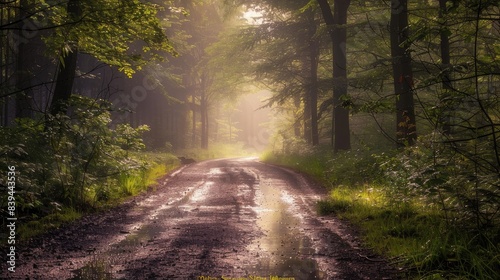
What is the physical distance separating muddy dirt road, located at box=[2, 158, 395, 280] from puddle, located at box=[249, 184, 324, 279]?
0.01 m

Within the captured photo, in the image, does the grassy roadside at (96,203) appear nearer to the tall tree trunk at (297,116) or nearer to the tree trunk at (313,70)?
the tree trunk at (313,70)

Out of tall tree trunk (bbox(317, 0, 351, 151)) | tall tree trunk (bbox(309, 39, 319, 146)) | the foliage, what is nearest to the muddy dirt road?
the foliage

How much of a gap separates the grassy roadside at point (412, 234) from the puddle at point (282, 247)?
3.50ft

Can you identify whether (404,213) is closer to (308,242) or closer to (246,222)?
(308,242)

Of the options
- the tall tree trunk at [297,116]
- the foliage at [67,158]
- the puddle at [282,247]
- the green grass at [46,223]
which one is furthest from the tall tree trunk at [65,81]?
the tall tree trunk at [297,116]

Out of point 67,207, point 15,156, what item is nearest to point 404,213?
point 67,207

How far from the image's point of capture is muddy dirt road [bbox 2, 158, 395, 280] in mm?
5367

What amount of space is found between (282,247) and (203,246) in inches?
49.8

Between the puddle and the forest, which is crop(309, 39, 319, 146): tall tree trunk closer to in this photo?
the forest

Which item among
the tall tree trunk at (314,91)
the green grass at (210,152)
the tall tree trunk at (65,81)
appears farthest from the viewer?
the green grass at (210,152)

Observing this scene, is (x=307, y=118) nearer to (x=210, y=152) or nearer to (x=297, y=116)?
(x=297, y=116)

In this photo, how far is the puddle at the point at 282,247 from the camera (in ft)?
17.8

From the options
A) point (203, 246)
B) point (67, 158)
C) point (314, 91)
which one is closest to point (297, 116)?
point (314, 91)

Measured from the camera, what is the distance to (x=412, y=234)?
6965mm
